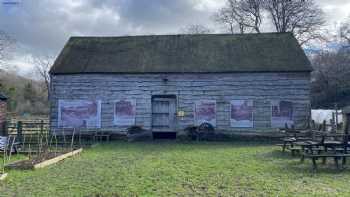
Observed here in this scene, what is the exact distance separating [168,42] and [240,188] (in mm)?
16461

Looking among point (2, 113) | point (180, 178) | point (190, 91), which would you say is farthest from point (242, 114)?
point (2, 113)

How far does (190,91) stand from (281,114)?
196 inches

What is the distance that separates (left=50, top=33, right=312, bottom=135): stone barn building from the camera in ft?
65.8

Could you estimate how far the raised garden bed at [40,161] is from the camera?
404 inches

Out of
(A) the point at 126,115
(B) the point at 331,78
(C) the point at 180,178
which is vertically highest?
(B) the point at 331,78

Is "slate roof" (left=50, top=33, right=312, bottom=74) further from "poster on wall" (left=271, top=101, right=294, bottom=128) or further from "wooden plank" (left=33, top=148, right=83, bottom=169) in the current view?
"wooden plank" (left=33, top=148, right=83, bottom=169)

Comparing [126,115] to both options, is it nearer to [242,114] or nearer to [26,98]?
[242,114]

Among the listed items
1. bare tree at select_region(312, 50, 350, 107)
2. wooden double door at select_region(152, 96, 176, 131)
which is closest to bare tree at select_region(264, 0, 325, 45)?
bare tree at select_region(312, 50, 350, 107)

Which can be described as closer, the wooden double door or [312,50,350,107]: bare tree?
the wooden double door

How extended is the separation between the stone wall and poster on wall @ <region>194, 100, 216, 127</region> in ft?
0.72

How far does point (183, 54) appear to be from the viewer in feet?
72.2

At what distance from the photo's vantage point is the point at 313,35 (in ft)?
113

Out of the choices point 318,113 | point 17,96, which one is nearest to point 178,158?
point 318,113

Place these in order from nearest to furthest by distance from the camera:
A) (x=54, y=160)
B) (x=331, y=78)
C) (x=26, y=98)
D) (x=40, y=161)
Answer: (x=40, y=161) < (x=54, y=160) < (x=331, y=78) < (x=26, y=98)
